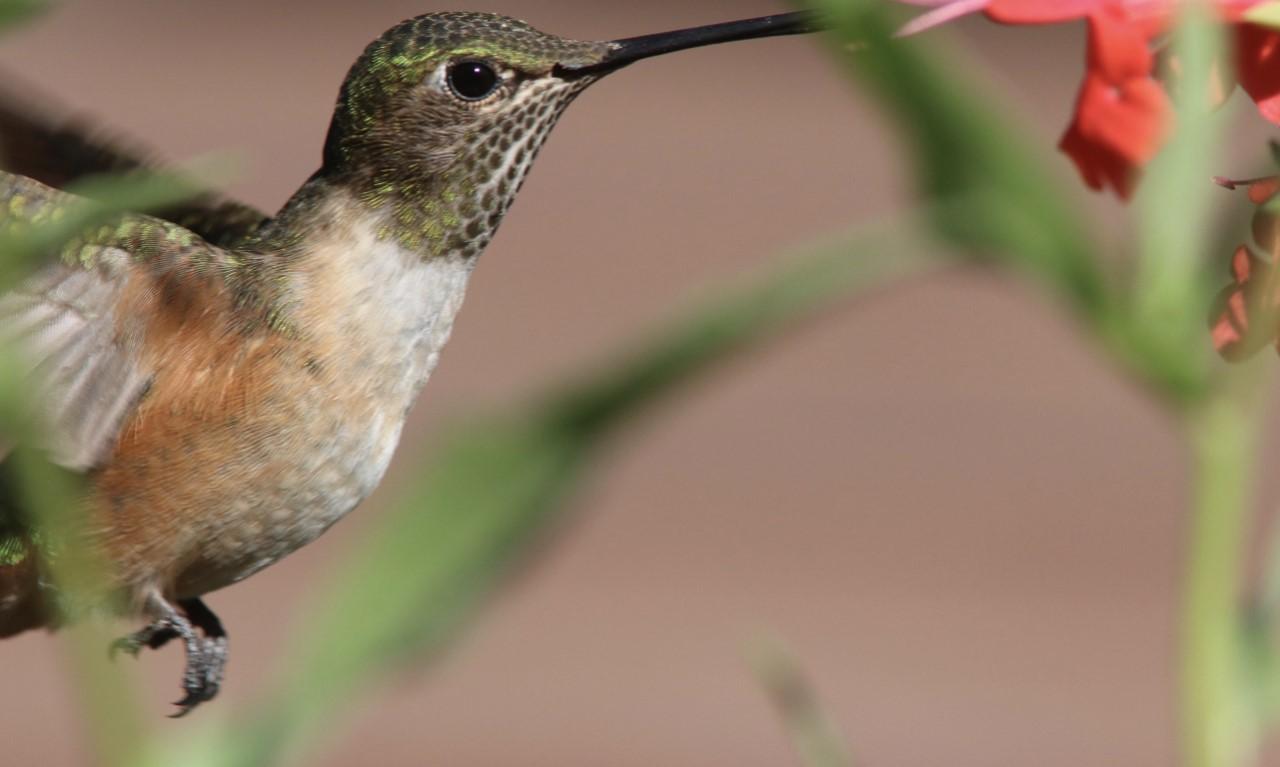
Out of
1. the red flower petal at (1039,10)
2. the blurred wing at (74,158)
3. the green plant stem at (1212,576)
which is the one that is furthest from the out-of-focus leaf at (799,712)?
the blurred wing at (74,158)

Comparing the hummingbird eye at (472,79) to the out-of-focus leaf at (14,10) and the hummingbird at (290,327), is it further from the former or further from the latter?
the out-of-focus leaf at (14,10)

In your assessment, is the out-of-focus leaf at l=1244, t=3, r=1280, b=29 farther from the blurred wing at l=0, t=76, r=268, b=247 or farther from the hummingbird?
the blurred wing at l=0, t=76, r=268, b=247

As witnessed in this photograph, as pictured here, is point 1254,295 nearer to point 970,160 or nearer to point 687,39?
point 970,160

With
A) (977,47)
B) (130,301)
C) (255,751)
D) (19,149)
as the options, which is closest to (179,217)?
(19,149)

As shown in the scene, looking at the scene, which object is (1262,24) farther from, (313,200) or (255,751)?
(313,200)

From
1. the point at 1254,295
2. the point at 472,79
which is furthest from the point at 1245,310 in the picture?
the point at 472,79

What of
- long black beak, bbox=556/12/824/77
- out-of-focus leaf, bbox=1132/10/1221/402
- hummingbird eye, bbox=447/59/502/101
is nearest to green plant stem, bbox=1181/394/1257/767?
out-of-focus leaf, bbox=1132/10/1221/402
